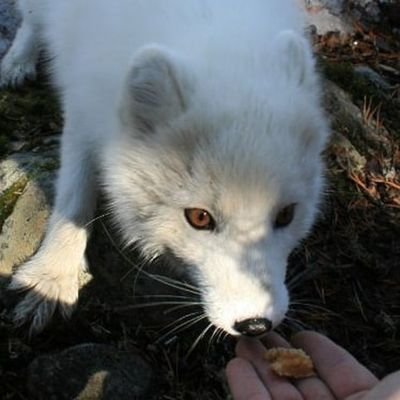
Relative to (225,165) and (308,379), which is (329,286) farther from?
(225,165)

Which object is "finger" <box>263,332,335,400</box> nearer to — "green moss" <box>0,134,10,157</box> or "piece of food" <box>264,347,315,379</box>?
"piece of food" <box>264,347,315,379</box>

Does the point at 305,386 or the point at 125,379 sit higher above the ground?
the point at 305,386

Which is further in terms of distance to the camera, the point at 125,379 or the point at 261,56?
the point at 125,379

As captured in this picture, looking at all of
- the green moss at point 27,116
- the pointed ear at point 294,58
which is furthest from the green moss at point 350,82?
the pointed ear at point 294,58

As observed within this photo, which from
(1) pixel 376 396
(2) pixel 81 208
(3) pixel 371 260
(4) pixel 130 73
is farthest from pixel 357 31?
(1) pixel 376 396

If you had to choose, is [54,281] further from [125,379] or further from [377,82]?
[377,82]

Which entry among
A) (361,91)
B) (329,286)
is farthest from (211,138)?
(361,91)

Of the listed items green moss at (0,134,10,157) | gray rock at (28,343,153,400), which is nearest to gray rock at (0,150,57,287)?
green moss at (0,134,10,157)
